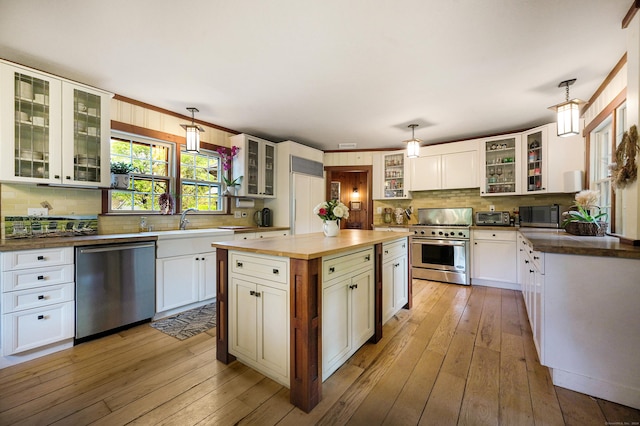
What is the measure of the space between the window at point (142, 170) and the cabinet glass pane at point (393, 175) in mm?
3785

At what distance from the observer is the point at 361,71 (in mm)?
2428

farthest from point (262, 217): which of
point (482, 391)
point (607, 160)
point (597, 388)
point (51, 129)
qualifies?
point (607, 160)

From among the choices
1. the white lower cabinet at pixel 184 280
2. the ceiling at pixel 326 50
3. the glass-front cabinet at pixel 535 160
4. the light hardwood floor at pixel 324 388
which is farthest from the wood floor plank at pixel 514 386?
the white lower cabinet at pixel 184 280

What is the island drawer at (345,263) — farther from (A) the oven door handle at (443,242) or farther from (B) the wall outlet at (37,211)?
A: (B) the wall outlet at (37,211)

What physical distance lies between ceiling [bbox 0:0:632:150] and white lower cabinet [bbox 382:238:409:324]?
1.69 meters

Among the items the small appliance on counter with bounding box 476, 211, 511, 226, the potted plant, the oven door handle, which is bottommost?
the oven door handle

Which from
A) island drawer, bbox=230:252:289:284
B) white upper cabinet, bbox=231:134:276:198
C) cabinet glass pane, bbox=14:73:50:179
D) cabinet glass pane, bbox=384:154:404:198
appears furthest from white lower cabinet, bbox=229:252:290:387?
cabinet glass pane, bbox=384:154:404:198

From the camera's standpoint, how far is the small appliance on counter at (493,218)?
4.05 m

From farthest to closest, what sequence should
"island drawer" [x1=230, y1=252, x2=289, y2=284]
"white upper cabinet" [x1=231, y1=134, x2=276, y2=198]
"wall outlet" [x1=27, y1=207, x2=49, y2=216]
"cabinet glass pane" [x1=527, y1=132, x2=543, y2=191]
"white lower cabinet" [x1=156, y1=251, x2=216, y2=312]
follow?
"white upper cabinet" [x1=231, y1=134, x2=276, y2=198] < "cabinet glass pane" [x1=527, y1=132, x2=543, y2=191] < "white lower cabinet" [x1=156, y1=251, x2=216, y2=312] < "wall outlet" [x1=27, y1=207, x2=49, y2=216] < "island drawer" [x1=230, y1=252, x2=289, y2=284]

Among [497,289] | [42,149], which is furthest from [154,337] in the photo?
[497,289]

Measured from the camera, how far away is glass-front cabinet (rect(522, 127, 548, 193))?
12.2ft

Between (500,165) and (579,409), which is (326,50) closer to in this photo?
(579,409)

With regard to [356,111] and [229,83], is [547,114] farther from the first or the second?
[229,83]

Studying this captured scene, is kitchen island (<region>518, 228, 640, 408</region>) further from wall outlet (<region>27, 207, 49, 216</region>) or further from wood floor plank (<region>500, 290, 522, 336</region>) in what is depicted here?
wall outlet (<region>27, 207, 49, 216</region>)
